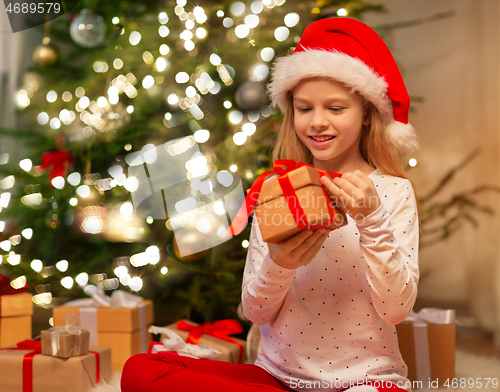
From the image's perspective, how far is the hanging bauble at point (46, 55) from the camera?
204 centimetres

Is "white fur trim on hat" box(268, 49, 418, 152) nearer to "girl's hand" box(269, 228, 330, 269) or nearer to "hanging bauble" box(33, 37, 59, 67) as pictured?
"girl's hand" box(269, 228, 330, 269)

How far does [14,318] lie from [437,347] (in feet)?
5.02

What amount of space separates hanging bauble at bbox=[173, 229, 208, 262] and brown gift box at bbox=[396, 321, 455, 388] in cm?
78

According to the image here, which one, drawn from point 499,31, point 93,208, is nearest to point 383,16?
point 499,31

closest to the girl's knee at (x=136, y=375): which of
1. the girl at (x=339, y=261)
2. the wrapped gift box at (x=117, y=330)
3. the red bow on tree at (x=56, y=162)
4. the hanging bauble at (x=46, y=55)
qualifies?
the girl at (x=339, y=261)

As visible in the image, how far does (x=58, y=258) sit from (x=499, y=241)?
203 cm

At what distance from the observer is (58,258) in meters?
2.07

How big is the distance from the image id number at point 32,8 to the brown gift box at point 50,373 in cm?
161

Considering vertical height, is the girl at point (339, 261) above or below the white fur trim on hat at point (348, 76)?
Answer: below

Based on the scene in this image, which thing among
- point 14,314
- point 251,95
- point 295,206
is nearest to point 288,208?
point 295,206

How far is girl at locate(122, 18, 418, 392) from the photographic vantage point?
96cm

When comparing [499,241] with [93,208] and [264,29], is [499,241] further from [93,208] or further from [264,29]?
[93,208]
